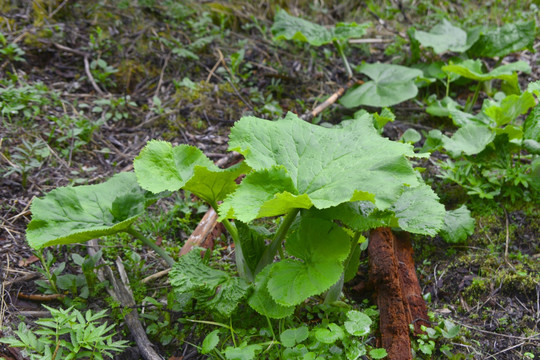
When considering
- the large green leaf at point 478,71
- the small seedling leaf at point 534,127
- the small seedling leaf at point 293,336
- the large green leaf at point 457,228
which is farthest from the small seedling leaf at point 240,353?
the large green leaf at point 478,71

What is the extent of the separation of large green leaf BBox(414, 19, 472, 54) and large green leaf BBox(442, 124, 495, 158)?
1205mm

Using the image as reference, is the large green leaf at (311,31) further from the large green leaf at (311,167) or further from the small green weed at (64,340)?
the small green weed at (64,340)

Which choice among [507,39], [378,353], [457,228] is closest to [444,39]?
[507,39]

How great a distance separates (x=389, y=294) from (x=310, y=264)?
1.78ft

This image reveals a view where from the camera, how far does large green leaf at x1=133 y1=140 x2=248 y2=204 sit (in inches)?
73.7

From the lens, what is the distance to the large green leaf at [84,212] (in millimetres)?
1847

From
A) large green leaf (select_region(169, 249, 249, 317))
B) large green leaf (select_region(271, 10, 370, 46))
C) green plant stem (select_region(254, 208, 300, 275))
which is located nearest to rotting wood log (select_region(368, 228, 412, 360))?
green plant stem (select_region(254, 208, 300, 275))

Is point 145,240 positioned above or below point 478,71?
below

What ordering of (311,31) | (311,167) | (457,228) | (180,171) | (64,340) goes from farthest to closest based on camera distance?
(311,31) → (457,228) → (180,171) → (311,167) → (64,340)

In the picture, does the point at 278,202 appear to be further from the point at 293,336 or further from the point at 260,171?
the point at 293,336

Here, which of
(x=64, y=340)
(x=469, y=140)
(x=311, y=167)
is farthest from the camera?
(x=469, y=140)

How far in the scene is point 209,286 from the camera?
1905mm

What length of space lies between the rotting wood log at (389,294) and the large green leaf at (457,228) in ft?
0.99

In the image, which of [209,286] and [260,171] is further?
[209,286]
